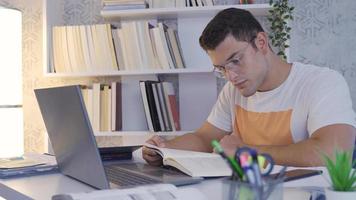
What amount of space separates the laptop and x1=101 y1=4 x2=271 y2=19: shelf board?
52.7 inches

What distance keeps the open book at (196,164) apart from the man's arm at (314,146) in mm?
87

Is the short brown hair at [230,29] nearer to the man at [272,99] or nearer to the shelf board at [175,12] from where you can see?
the man at [272,99]

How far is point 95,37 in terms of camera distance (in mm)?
2455

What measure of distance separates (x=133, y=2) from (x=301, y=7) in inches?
38.7

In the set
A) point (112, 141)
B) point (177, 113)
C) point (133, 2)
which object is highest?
point (133, 2)

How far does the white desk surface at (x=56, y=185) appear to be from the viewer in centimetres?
94

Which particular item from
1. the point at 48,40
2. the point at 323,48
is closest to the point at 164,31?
the point at 48,40

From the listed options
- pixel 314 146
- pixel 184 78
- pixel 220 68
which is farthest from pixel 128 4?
pixel 314 146

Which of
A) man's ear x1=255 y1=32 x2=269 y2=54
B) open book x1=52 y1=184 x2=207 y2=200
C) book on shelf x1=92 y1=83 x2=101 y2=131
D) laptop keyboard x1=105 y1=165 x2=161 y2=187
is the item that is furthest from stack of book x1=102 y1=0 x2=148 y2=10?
open book x1=52 y1=184 x2=207 y2=200

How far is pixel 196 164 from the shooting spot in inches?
44.1

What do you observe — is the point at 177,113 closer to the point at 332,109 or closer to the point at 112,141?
the point at 112,141

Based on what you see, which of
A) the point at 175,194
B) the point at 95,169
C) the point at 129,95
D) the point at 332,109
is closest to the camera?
the point at 175,194

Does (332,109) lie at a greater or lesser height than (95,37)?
lesser

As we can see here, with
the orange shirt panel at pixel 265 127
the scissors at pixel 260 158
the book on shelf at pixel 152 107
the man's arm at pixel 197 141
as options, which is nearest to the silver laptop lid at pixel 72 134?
the scissors at pixel 260 158
